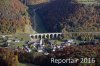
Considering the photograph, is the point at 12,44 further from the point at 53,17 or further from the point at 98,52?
the point at 53,17

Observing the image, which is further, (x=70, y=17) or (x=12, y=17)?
(x=70, y=17)

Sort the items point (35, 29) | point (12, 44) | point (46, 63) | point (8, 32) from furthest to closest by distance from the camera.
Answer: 1. point (35, 29)
2. point (8, 32)
3. point (12, 44)
4. point (46, 63)

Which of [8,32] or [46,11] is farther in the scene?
[46,11]

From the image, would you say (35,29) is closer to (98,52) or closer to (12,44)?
→ (12,44)

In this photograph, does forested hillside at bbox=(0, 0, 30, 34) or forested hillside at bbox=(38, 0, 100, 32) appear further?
forested hillside at bbox=(38, 0, 100, 32)

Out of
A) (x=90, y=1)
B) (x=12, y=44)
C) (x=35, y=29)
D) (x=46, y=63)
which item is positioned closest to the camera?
(x=46, y=63)

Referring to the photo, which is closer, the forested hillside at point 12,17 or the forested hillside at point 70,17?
the forested hillside at point 12,17

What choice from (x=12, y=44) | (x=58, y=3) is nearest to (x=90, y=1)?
(x=58, y=3)
